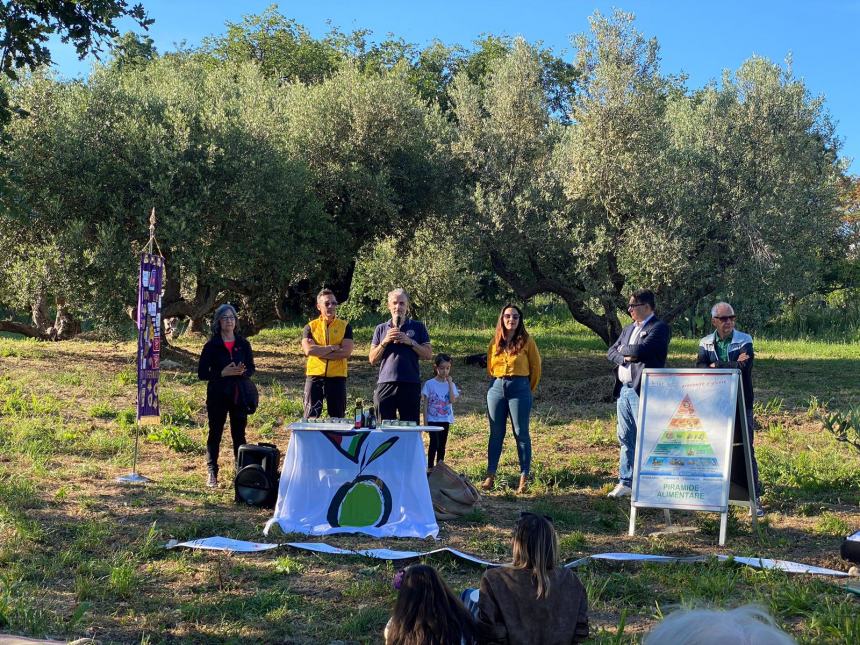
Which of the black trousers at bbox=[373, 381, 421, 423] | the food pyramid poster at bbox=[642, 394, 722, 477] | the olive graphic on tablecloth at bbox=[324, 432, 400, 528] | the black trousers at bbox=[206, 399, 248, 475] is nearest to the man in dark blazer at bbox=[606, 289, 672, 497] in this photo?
the food pyramid poster at bbox=[642, 394, 722, 477]

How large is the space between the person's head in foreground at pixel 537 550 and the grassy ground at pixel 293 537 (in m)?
0.89

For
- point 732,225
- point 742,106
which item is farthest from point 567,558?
point 742,106

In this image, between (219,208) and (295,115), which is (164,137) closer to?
(219,208)

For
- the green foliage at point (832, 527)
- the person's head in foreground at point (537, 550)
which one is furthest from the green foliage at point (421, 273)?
the person's head in foreground at point (537, 550)

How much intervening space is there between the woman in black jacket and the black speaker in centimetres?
54

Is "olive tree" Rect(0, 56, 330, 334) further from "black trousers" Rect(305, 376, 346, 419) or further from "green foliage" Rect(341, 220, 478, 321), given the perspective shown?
"black trousers" Rect(305, 376, 346, 419)

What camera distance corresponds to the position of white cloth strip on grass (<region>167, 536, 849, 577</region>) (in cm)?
584

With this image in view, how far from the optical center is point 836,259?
27.9m

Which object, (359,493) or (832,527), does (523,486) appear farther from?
(832,527)

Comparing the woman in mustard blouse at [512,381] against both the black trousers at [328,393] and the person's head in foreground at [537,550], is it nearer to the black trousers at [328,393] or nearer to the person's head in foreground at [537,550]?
the black trousers at [328,393]

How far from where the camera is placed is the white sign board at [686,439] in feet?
23.0

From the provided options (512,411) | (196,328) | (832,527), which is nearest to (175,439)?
(512,411)

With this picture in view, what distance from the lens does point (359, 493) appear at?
706 centimetres

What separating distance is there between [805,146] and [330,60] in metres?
25.0
